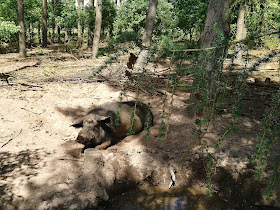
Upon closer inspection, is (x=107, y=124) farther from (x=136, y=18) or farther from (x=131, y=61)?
(x=136, y=18)

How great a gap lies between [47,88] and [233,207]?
653cm

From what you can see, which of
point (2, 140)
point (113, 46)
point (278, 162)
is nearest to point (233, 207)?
point (278, 162)

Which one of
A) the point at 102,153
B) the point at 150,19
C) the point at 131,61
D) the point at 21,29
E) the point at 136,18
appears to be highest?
the point at 136,18

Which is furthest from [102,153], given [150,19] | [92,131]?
[150,19]

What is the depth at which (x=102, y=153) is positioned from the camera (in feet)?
16.1

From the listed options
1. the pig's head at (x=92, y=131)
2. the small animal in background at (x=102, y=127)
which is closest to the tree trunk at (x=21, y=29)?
the small animal in background at (x=102, y=127)

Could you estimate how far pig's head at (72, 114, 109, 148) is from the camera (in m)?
4.96

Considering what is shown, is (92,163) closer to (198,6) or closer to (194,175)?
(194,175)

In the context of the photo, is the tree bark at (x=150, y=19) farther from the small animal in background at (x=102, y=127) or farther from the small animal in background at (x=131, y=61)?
the small animal in background at (x=131, y=61)

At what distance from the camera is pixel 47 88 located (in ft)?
24.7

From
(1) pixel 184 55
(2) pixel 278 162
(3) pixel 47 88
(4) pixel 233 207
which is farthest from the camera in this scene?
(3) pixel 47 88

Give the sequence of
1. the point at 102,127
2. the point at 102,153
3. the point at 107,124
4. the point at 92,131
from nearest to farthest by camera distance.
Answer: the point at 102,153
the point at 92,131
the point at 107,124
the point at 102,127

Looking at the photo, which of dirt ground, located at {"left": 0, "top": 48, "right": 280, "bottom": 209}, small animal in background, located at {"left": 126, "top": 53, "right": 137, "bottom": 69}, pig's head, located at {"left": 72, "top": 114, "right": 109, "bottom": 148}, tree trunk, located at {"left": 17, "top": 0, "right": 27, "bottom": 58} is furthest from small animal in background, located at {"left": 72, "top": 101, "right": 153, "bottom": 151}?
tree trunk, located at {"left": 17, "top": 0, "right": 27, "bottom": 58}

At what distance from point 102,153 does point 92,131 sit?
0.58m
